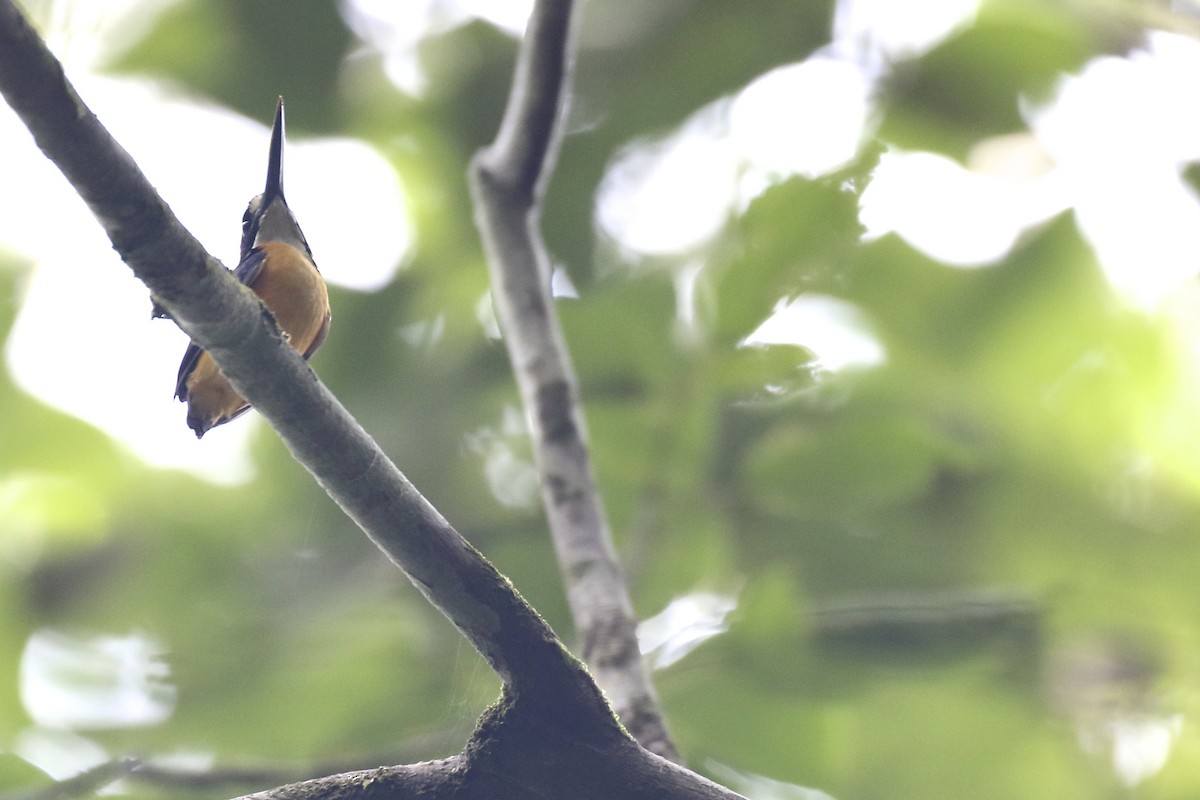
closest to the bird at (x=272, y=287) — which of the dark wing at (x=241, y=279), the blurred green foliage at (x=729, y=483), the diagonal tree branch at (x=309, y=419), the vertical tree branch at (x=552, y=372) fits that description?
the dark wing at (x=241, y=279)

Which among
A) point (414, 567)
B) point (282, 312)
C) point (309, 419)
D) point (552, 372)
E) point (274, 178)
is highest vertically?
point (274, 178)

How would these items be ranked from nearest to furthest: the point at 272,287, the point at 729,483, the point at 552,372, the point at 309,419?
the point at 309,419, the point at 552,372, the point at 272,287, the point at 729,483

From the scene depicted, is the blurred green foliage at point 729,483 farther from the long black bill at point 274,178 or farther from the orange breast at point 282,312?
the long black bill at point 274,178

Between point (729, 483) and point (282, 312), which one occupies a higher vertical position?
point (282, 312)

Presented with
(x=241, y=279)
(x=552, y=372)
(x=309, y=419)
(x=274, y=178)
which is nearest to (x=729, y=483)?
(x=552, y=372)

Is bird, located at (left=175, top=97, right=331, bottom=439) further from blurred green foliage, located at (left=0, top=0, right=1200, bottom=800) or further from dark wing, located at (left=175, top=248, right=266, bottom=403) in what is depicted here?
blurred green foliage, located at (left=0, top=0, right=1200, bottom=800)

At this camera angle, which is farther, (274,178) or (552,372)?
(274,178)

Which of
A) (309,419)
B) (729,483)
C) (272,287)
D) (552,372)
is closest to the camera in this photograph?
(309,419)

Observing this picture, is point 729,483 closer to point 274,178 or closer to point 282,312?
point 282,312
